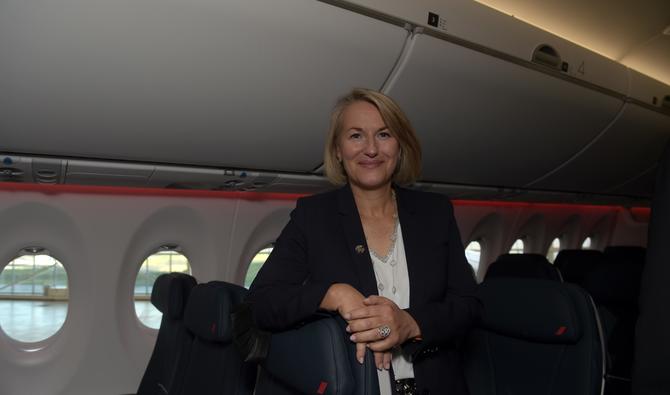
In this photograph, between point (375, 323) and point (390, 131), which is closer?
point (375, 323)

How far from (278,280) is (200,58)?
102 cm

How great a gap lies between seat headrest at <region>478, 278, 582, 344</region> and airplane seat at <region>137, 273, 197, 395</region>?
63.3 inches

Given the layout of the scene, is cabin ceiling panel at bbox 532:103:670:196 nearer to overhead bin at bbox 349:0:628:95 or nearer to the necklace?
overhead bin at bbox 349:0:628:95

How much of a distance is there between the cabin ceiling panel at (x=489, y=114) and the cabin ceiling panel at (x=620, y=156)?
0.20 m

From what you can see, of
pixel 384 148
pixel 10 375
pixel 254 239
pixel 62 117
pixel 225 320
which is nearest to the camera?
pixel 384 148

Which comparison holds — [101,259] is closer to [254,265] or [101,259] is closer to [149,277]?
[149,277]

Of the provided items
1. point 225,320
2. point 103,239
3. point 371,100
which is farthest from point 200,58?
point 103,239

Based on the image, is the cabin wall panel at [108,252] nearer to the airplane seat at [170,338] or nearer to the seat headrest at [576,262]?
the airplane seat at [170,338]

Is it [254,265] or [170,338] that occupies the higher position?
[254,265]

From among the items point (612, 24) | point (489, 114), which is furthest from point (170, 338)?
point (612, 24)

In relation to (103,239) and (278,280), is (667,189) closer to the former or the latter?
(278,280)

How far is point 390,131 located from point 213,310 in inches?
55.6

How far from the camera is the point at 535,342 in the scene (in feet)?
8.58

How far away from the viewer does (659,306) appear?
3.33 ft
